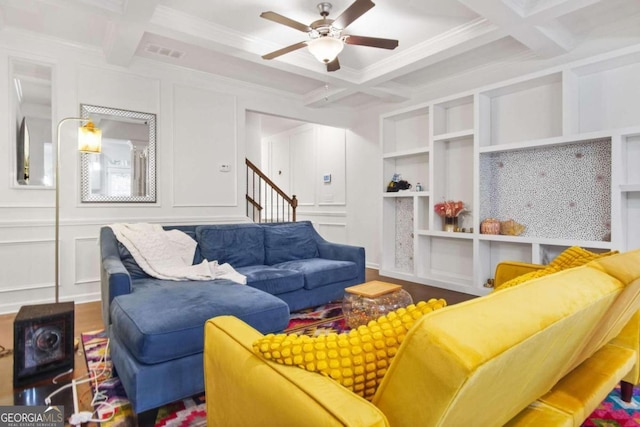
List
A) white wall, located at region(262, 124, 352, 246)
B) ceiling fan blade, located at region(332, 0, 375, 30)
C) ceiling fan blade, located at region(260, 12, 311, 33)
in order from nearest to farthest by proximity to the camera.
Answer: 1. ceiling fan blade, located at region(332, 0, 375, 30)
2. ceiling fan blade, located at region(260, 12, 311, 33)
3. white wall, located at region(262, 124, 352, 246)

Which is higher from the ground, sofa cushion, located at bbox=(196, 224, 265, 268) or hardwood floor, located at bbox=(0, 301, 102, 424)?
sofa cushion, located at bbox=(196, 224, 265, 268)

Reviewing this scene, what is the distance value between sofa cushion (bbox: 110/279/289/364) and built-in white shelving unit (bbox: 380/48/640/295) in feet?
9.21

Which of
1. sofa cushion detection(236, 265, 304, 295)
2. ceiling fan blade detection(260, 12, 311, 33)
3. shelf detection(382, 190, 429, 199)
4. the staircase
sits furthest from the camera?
the staircase

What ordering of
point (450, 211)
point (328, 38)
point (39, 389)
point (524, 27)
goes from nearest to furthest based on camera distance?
1. point (39, 389)
2. point (328, 38)
3. point (524, 27)
4. point (450, 211)

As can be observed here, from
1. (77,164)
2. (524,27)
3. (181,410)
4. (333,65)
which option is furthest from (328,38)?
(77,164)

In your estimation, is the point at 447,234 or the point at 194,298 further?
the point at 447,234

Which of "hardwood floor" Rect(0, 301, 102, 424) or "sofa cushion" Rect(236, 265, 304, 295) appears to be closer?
"hardwood floor" Rect(0, 301, 102, 424)

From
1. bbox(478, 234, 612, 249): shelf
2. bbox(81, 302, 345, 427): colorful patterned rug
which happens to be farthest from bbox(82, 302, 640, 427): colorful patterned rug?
bbox(478, 234, 612, 249): shelf

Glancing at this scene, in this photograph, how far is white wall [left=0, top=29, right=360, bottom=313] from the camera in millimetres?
3381

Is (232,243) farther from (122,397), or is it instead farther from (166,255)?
(122,397)

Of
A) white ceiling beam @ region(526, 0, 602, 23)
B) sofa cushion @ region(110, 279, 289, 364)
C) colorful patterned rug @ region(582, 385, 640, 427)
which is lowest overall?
colorful patterned rug @ region(582, 385, 640, 427)

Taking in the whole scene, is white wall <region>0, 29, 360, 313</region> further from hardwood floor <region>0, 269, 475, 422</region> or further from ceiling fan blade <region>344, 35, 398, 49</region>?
ceiling fan blade <region>344, 35, 398, 49</region>

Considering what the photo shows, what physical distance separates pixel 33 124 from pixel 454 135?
4.53 meters

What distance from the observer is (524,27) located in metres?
3.06
